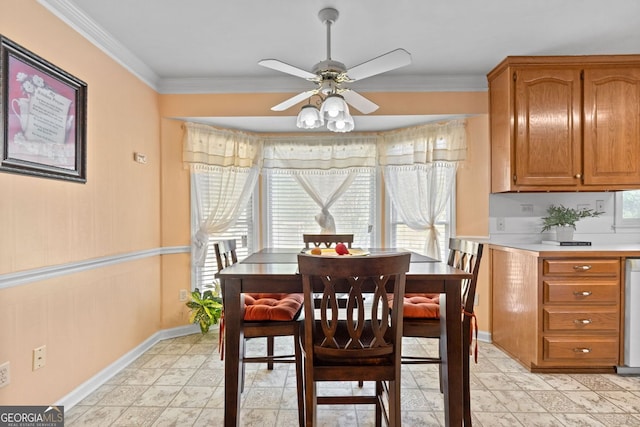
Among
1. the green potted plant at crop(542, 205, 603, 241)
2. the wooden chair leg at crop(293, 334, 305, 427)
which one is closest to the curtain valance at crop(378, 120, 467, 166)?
the green potted plant at crop(542, 205, 603, 241)

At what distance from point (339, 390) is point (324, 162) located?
91.1 inches

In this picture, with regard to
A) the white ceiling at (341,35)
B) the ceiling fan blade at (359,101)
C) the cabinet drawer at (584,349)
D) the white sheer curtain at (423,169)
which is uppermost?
the white ceiling at (341,35)

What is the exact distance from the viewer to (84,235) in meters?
2.35

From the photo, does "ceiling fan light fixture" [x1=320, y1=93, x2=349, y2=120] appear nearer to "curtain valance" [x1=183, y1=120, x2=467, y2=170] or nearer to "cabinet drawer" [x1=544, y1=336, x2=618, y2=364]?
"curtain valance" [x1=183, y1=120, x2=467, y2=170]

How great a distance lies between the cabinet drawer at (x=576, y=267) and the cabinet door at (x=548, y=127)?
697mm

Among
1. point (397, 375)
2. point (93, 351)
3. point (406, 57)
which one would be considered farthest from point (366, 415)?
point (406, 57)

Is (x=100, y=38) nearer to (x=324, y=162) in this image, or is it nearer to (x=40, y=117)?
(x=40, y=117)

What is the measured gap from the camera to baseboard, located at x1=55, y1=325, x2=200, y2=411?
221 cm

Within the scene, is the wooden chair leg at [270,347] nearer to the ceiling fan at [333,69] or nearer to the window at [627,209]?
the ceiling fan at [333,69]

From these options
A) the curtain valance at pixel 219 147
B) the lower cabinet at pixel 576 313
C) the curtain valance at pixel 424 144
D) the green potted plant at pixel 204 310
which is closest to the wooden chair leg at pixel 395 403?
the lower cabinet at pixel 576 313

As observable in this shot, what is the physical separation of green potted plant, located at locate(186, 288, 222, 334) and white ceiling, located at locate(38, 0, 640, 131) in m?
1.92

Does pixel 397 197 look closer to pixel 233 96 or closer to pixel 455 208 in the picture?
pixel 455 208

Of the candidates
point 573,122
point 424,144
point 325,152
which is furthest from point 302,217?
point 573,122

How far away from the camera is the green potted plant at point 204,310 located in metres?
3.37
